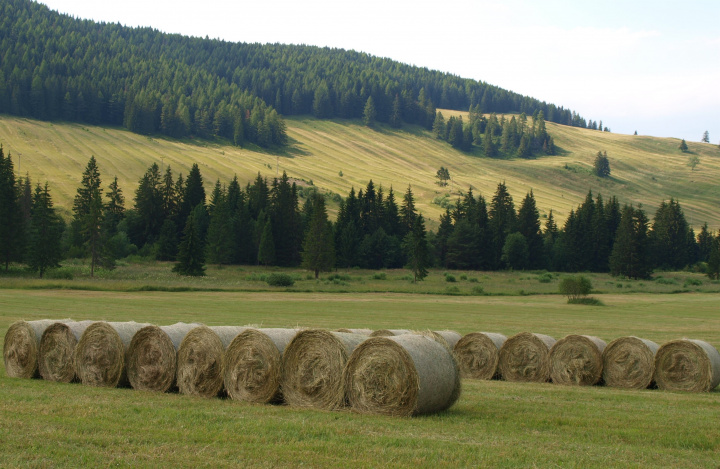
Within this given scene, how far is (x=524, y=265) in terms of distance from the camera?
104125 millimetres

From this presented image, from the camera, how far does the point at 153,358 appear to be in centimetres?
1401

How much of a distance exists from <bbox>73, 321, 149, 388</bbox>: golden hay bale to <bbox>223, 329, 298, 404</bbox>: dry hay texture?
2754 millimetres

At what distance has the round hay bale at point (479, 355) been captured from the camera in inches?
722

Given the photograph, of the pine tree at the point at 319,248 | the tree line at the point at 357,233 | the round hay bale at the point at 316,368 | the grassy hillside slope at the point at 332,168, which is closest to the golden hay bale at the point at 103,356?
the round hay bale at the point at 316,368

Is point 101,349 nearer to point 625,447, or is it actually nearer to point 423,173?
point 625,447

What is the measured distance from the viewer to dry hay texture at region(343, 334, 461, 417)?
11297 millimetres

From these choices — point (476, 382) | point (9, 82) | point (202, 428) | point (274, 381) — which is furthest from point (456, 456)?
point (9, 82)

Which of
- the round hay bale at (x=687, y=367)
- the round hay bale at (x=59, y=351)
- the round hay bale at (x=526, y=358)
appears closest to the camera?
the round hay bale at (x=59, y=351)

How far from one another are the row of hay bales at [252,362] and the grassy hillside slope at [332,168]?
95.5 metres

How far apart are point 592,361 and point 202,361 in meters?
10.2

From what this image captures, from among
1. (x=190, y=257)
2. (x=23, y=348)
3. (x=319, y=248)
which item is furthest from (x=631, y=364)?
(x=319, y=248)

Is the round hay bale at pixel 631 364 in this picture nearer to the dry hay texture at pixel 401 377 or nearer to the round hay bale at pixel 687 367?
the round hay bale at pixel 687 367

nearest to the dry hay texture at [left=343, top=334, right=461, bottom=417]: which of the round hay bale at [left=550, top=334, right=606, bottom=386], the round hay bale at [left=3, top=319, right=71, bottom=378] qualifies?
the round hay bale at [left=550, top=334, right=606, bottom=386]

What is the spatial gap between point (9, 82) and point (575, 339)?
587 feet
